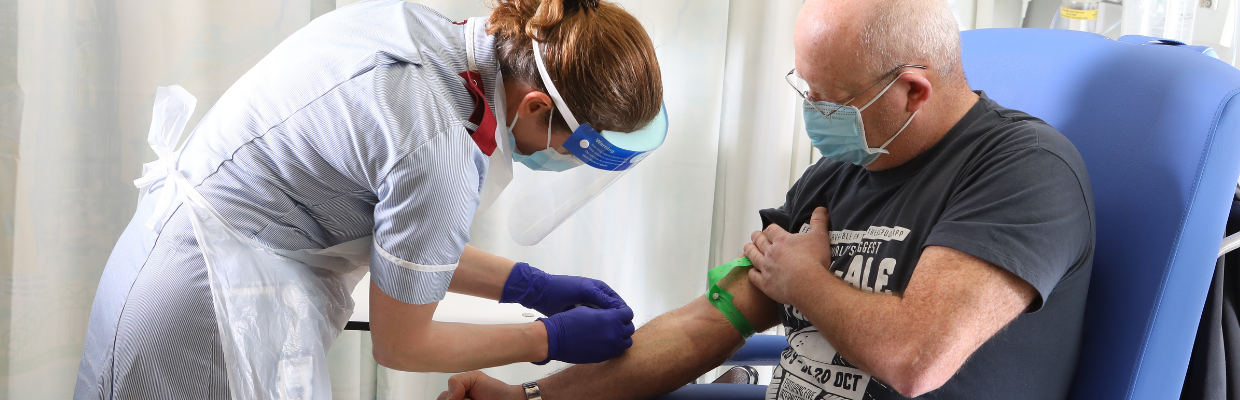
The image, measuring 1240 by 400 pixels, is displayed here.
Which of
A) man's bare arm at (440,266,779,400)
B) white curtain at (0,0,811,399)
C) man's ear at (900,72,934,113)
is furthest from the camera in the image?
white curtain at (0,0,811,399)

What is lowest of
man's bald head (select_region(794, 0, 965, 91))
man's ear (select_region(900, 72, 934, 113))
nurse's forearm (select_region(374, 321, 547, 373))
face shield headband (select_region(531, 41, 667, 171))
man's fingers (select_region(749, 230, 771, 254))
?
nurse's forearm (select_region(374, 321, 547, 373))

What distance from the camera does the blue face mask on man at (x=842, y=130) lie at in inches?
47.0

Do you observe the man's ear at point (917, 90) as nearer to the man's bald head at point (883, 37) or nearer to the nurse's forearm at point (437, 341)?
the man's bald head at point (883, 37)

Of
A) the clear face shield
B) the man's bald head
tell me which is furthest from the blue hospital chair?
the clear face shield

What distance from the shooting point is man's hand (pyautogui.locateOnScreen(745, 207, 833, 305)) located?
3.88 ft

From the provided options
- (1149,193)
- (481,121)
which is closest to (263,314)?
(481,121)

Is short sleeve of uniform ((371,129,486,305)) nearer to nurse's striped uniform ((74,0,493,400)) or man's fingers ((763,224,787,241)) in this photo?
nurse's striped uniform ((74,0,493,400))

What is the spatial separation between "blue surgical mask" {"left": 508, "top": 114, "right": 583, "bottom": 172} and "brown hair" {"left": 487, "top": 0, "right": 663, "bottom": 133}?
64mm

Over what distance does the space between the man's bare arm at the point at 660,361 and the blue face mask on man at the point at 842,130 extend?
1.03ft

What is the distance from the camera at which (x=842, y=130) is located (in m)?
1.22

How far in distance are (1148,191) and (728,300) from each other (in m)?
0.68

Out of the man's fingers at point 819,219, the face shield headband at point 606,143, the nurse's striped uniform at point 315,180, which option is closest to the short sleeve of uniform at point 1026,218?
the man's fingers at point 819,219

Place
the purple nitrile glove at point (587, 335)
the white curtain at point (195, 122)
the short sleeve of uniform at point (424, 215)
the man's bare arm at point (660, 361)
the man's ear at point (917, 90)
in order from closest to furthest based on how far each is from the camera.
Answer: the short sleeve of uniform at point (424, 215) → the man's ear at point (917, 90) → the purple nitrile glove at point (587, 335) → the man's bare arm at point (660, 361) → the white curtain at point (195, 122)

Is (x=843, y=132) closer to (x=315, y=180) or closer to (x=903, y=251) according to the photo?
(x=903, y=251)
